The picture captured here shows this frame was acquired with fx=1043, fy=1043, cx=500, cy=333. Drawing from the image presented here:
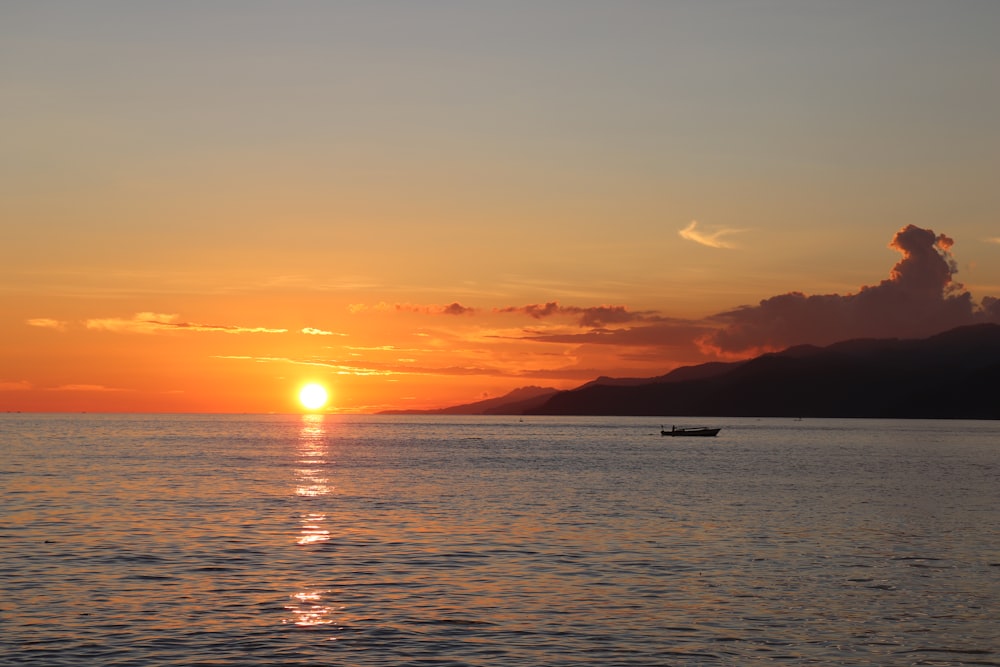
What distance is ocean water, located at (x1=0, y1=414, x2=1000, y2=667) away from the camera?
1257 inches

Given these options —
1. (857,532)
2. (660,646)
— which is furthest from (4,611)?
(857,532)

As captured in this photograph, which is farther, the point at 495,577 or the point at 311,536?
the point at 311,536

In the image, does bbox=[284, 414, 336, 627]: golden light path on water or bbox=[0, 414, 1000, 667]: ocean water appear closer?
bbox=[0, 414, 1000, 667]: ocean water

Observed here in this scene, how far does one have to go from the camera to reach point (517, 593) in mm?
40500

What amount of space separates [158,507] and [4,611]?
39.3 metres

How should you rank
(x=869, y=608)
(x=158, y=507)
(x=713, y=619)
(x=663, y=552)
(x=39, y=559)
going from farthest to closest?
(x=158, y=507) → (x=663, y=552) → (x=39, y=559) → (x=869, y=608) → (x=713, y=619)

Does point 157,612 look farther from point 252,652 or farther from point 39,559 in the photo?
point 39,559

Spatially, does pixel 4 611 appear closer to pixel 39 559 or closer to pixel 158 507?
pixel 39 559

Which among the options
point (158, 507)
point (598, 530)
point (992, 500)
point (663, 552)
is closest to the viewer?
point (663, 552)

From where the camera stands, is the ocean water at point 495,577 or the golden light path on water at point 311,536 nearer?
the ocean water at point 495,577

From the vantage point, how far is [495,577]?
145 feet

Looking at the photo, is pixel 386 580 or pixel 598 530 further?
pixel 598 530

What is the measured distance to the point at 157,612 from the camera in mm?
36344

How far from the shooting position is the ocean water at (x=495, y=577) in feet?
105
